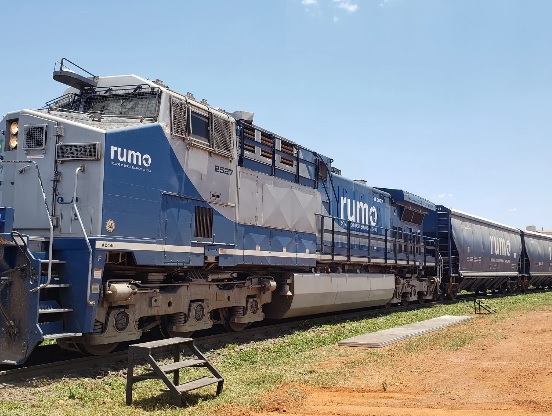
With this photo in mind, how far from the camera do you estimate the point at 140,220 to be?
886cm

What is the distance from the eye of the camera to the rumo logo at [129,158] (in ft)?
27.8

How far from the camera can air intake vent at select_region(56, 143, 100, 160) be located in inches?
328

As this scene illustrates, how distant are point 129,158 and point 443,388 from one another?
5.55 meters

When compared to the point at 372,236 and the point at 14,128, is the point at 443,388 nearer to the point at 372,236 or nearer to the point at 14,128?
the point at 14,128

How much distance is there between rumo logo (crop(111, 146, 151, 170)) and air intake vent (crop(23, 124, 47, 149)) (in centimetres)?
120

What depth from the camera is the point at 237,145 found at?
11.5 m

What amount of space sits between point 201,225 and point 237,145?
83.3 inches

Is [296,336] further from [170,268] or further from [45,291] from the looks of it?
[45,291]

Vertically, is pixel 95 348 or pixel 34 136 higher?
pixel 34 136

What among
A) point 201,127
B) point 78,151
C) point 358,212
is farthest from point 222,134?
point 358,212

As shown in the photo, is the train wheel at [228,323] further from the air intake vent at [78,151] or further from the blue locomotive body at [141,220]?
the air intake vent at [78,151]

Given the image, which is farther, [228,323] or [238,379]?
[228,323]

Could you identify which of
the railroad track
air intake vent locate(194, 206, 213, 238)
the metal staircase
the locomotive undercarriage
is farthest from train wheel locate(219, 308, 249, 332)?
the metal staircase

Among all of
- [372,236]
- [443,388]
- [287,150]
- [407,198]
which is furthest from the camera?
[407,198]
